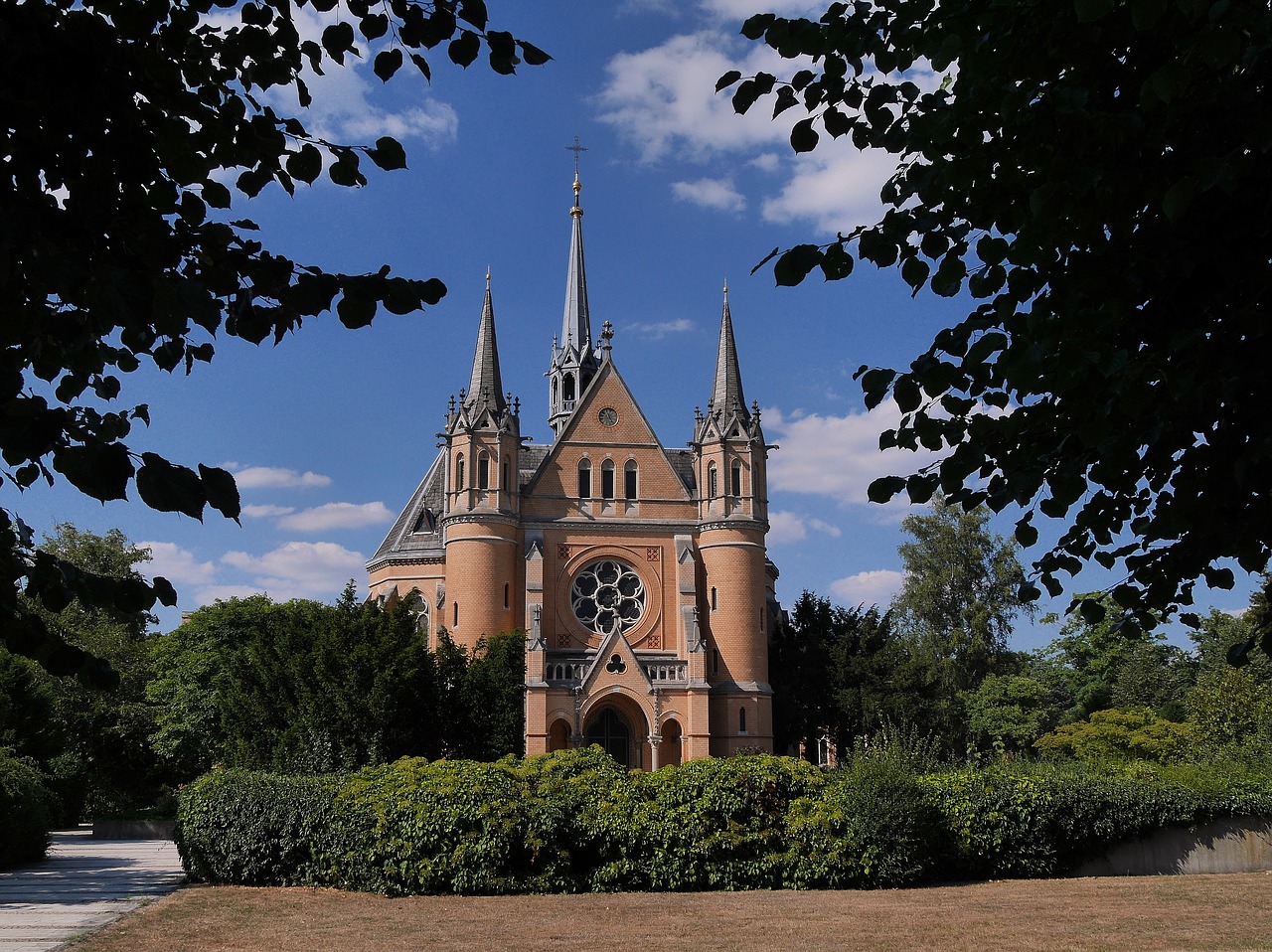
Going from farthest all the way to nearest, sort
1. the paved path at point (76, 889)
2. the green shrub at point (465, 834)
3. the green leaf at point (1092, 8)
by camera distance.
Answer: the green shrub at point (465, 834) < the paved path at point (76, 889) < the green leaf at point (1092, 8)

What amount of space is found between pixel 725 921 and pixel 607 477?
31.2 m

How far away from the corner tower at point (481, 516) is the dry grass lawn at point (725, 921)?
78.5 feet

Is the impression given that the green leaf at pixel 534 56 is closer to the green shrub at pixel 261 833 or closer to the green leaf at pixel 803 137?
the green leaf at pixel 803 137

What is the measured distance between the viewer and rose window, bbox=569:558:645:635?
4428cm

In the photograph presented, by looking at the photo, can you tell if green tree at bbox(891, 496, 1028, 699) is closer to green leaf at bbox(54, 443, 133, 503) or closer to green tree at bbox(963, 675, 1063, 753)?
green tree at bbox(963, 675, 1063, 753)

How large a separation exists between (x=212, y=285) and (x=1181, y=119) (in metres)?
4.88

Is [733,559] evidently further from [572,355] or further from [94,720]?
[94,720]

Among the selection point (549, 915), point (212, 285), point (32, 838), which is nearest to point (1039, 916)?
point (549, 915)

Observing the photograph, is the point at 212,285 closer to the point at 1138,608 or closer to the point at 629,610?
the point at 1138,608

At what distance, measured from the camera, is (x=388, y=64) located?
5316 millimetres

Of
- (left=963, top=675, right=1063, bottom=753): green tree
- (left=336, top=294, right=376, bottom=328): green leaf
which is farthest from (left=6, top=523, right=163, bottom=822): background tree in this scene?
(left=336, top=294, right=376, bottom=328): green leaf

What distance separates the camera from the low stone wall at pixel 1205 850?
72.9 feet

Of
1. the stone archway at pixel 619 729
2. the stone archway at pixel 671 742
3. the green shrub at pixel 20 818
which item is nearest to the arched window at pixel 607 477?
the stone archway at pixel 619 729

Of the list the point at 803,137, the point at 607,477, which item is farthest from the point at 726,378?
the point at 803,137
